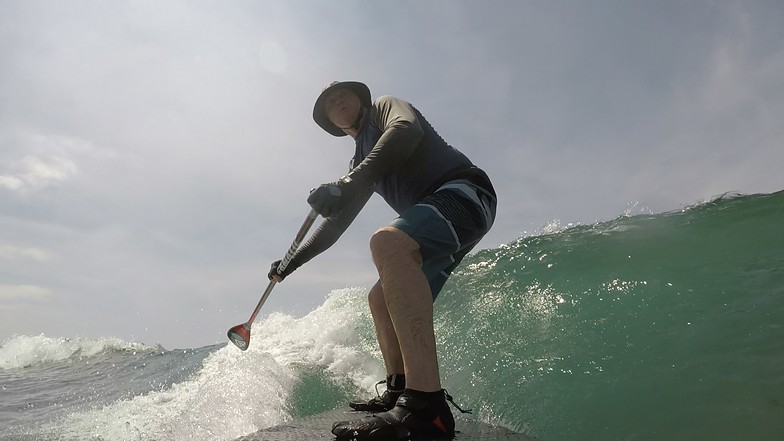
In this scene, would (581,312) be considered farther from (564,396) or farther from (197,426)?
(197,426)

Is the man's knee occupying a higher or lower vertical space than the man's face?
lower

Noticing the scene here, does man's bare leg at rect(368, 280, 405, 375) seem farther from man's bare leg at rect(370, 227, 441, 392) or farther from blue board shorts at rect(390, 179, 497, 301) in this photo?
man's bare leg at rect(370, 227, 441, 392)

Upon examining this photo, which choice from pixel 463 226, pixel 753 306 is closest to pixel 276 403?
pixel 463 226

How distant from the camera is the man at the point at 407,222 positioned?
1.83m

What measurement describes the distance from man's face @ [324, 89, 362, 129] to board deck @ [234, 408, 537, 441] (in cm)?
167

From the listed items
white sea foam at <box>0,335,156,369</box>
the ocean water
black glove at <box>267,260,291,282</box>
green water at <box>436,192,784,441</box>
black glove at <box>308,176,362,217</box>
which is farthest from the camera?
white sea foam at <box>0,335,156,369</box>

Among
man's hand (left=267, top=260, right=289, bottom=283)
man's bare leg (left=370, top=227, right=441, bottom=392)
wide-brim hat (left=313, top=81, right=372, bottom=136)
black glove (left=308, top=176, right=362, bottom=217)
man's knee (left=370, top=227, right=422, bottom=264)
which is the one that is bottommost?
man's bare leg (left=370, top=227, right=441, bottom=392)

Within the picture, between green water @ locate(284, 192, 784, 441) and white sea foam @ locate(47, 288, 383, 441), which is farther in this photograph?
white sea foam @ locate(47, 288, 383, 441)

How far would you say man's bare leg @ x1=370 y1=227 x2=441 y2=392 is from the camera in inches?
72.9

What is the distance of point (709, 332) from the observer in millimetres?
3029

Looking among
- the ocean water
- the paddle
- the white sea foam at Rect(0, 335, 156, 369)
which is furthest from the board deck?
the white sea foam at Rect(0, 335, 156, 369)

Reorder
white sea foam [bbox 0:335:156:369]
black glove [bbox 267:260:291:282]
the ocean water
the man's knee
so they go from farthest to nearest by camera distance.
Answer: white sea foam [bbox 0:335:156:369] < black glove [bbox 267:260:291:282] < the ocean water < the man's knee

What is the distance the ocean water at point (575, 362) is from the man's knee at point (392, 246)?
4.14 ft

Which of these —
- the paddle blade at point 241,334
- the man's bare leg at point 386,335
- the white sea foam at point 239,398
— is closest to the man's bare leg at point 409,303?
the man's bare leg at point 386,335
